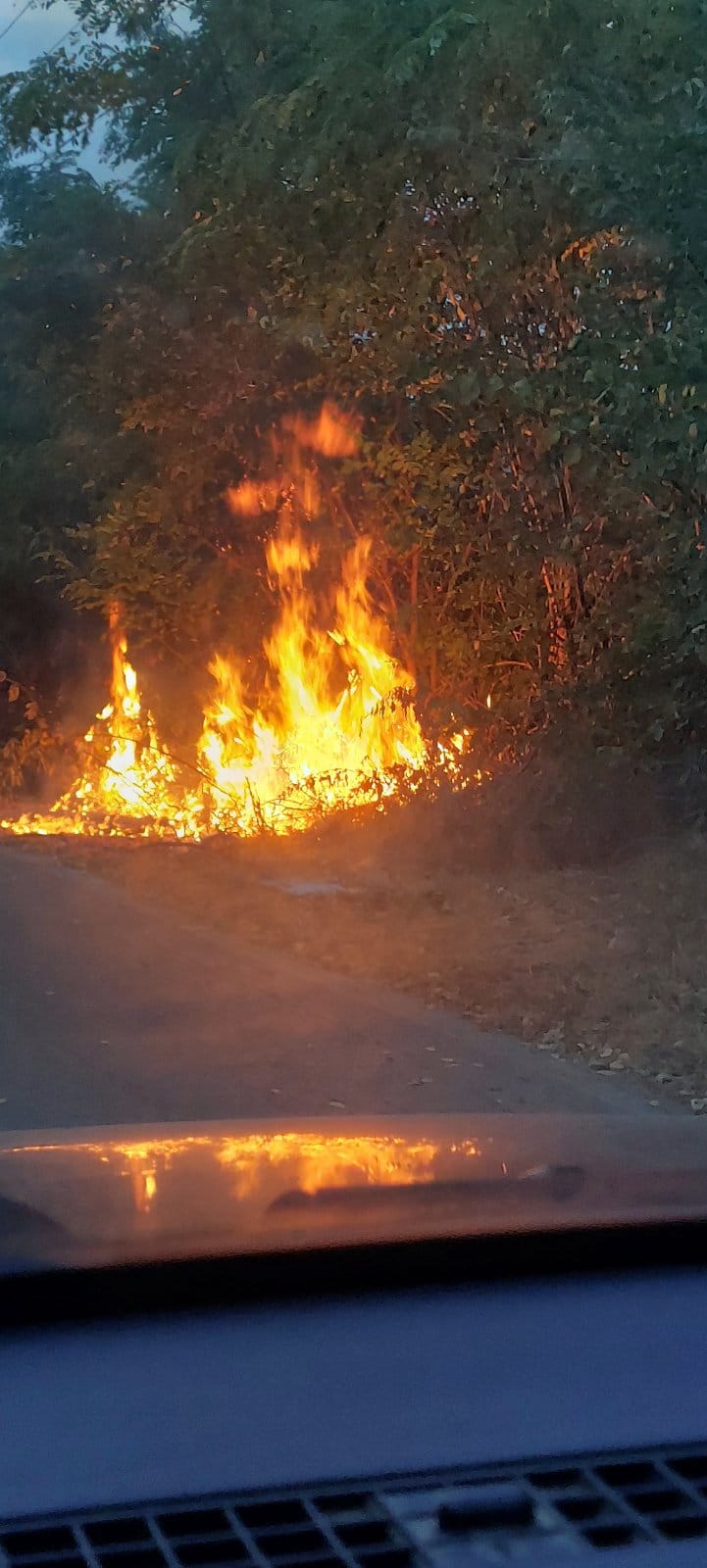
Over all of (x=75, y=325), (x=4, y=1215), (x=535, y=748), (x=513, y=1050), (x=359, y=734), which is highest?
(x=75, y=325)

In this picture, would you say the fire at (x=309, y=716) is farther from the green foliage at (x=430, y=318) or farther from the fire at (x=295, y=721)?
the green foliage at (x=430, y=318)

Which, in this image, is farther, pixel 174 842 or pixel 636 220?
pixel 174 842

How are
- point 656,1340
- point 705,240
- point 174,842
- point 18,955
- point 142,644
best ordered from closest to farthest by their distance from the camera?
point 656,1340 → point 705,240 → point 18,955 → point 174,842 → point 142,644

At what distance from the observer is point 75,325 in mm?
20516

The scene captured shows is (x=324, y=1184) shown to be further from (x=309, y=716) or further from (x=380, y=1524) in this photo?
(x=309, y=716)

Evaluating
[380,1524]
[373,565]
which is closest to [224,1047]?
[380,1524]

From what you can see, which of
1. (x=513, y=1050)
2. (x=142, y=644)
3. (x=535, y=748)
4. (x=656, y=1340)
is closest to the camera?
(x=656, y=1340)

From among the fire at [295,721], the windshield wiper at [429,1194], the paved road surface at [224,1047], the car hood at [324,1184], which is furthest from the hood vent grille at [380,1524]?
the fire at [295,721]

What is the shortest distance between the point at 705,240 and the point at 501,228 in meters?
2.58

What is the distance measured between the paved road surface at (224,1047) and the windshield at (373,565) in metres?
0.04

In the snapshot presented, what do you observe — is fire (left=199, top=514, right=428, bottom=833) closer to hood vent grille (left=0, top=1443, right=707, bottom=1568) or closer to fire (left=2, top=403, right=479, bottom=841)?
fire (left=2, top=403, right=479, bottom=841)

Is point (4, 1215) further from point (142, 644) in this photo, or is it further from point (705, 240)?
point (142, 644)

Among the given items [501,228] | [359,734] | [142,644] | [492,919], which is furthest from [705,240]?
[142,644]

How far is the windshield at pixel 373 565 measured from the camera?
30.3ft
